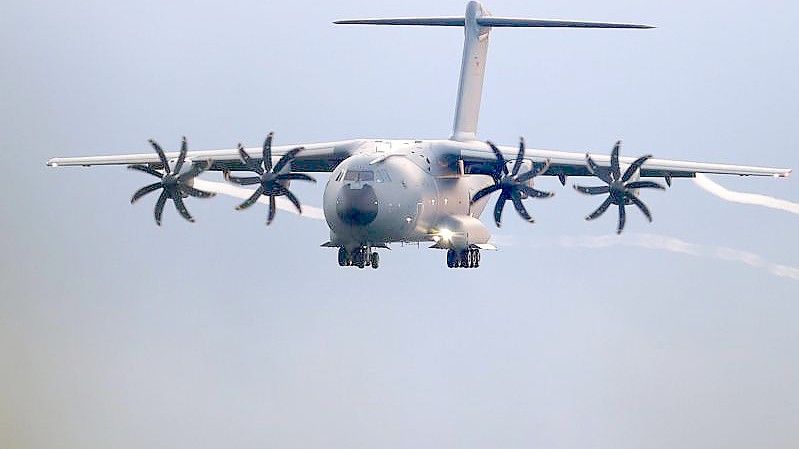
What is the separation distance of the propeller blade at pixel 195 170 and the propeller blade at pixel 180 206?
0.36m

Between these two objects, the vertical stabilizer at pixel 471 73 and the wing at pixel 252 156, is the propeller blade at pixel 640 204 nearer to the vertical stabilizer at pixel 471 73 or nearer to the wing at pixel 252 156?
the wing at pixel 252 156

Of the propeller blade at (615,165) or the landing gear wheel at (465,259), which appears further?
the landing gear wheel at (465,259)

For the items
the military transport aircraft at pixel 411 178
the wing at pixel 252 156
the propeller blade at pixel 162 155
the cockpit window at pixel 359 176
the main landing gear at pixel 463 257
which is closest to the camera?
the cockpit window at pixel 359 176

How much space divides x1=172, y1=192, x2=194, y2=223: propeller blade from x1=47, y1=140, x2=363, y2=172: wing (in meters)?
1.32

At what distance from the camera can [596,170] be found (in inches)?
1610

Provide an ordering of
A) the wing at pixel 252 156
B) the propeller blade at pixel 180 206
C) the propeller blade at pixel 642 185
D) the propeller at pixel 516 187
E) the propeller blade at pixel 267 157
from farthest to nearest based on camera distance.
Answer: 1. the wing at pixel 252 156
2. the propeller blade at pixel 180 206
3. the propeller blade at pixel 267 157
4. the propeller at pixel 516 187
5. the propeller blade at pixel 642 185

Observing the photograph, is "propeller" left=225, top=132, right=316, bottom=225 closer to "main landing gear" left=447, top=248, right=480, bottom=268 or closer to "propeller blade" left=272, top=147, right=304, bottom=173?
"propeller blade" left=272, top=147, right=304, bottom=173

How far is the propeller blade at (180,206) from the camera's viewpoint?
41.3 meters

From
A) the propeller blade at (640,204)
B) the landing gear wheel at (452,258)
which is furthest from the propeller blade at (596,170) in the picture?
the landing gear wheel at (452,258)

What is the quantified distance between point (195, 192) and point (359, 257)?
3895 mm

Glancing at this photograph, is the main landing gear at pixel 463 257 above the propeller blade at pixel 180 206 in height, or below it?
below

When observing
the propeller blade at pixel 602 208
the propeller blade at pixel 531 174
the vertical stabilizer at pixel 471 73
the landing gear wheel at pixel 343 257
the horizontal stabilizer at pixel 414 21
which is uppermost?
the horizontal stabilizer at pixel 414 21

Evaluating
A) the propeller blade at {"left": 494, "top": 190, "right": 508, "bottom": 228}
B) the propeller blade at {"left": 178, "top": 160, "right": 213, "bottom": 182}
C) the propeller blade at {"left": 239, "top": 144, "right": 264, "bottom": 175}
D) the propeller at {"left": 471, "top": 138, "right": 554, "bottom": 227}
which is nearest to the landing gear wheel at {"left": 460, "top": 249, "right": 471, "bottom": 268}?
the propeller at {"left": 471, "top": 138, "right": 554, "bottom": 227}

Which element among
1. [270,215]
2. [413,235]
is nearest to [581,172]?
[413,235]
